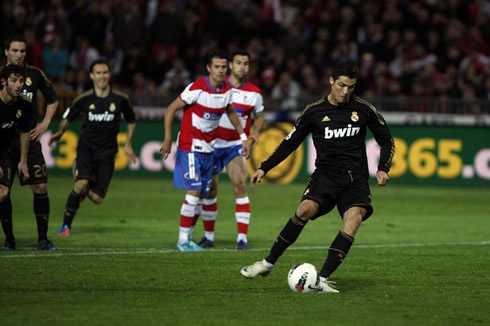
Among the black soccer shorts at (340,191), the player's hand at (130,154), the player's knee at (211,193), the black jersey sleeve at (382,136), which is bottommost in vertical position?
the player's knee at (211,193)

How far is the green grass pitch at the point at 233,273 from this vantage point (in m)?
8.32

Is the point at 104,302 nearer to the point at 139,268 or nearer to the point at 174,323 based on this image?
the point at 174,323

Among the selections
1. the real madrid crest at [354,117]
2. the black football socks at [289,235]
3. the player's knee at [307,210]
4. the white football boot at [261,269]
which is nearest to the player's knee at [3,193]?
the white football boot at [261,269]

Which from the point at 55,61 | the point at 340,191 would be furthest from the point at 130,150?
the point at 55,61

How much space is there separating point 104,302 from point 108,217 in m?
8.32

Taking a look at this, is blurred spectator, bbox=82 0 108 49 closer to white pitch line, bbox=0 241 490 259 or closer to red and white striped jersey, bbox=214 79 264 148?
red and white striped jersey, bbox=214 79 264 148

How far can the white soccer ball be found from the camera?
31.1 feet

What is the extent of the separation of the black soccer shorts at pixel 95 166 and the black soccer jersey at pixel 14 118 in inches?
111

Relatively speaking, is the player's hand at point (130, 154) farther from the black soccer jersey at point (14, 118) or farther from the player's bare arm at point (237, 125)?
the black soccer jersey at point (14, 118)

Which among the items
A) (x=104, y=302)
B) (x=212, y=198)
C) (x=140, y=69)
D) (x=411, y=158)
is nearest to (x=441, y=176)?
(x=411, y=158)

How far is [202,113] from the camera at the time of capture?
12938 mm

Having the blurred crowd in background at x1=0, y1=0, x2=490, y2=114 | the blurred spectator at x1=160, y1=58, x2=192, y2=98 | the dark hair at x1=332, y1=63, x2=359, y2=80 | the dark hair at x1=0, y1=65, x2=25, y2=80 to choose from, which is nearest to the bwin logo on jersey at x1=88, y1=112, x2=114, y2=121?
the dark hair at x1=0, y1=65, x2=25, y2=80

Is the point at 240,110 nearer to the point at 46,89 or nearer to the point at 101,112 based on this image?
the point at 101,112

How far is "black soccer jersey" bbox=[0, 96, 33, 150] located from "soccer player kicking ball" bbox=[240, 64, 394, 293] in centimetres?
324
